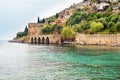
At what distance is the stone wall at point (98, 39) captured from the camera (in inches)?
4485

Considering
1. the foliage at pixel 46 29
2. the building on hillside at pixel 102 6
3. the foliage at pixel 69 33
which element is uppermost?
the building on hillside at pixel 102 6

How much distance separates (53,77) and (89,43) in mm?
88864

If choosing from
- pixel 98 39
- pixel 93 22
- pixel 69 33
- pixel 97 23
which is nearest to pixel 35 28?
pixel 69 33

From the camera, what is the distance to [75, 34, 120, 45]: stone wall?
114 meters

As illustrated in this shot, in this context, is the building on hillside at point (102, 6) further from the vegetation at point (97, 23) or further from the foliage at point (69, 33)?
the foliage at point (69, 33)

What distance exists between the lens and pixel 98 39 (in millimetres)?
122062

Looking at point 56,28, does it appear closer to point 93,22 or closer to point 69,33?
point 69,33

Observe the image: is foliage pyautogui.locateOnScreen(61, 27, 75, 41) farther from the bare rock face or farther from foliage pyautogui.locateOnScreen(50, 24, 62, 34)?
the bare rock face

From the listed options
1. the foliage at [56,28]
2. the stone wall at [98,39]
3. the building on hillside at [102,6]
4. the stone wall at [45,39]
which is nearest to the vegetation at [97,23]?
the stone wall at [98,39]

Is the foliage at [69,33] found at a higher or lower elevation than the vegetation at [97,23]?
lower

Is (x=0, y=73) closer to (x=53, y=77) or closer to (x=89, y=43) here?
(x=53, y=77)

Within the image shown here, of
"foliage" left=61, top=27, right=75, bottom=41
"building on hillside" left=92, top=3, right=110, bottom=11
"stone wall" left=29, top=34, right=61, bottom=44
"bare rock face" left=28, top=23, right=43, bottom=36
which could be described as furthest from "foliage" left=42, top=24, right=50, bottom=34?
"foliage" left=61, top=27, right=75, bottom=41

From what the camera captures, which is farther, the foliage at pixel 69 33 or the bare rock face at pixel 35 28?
the bare rock face at pixel 35 28

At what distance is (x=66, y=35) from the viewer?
143 meters
